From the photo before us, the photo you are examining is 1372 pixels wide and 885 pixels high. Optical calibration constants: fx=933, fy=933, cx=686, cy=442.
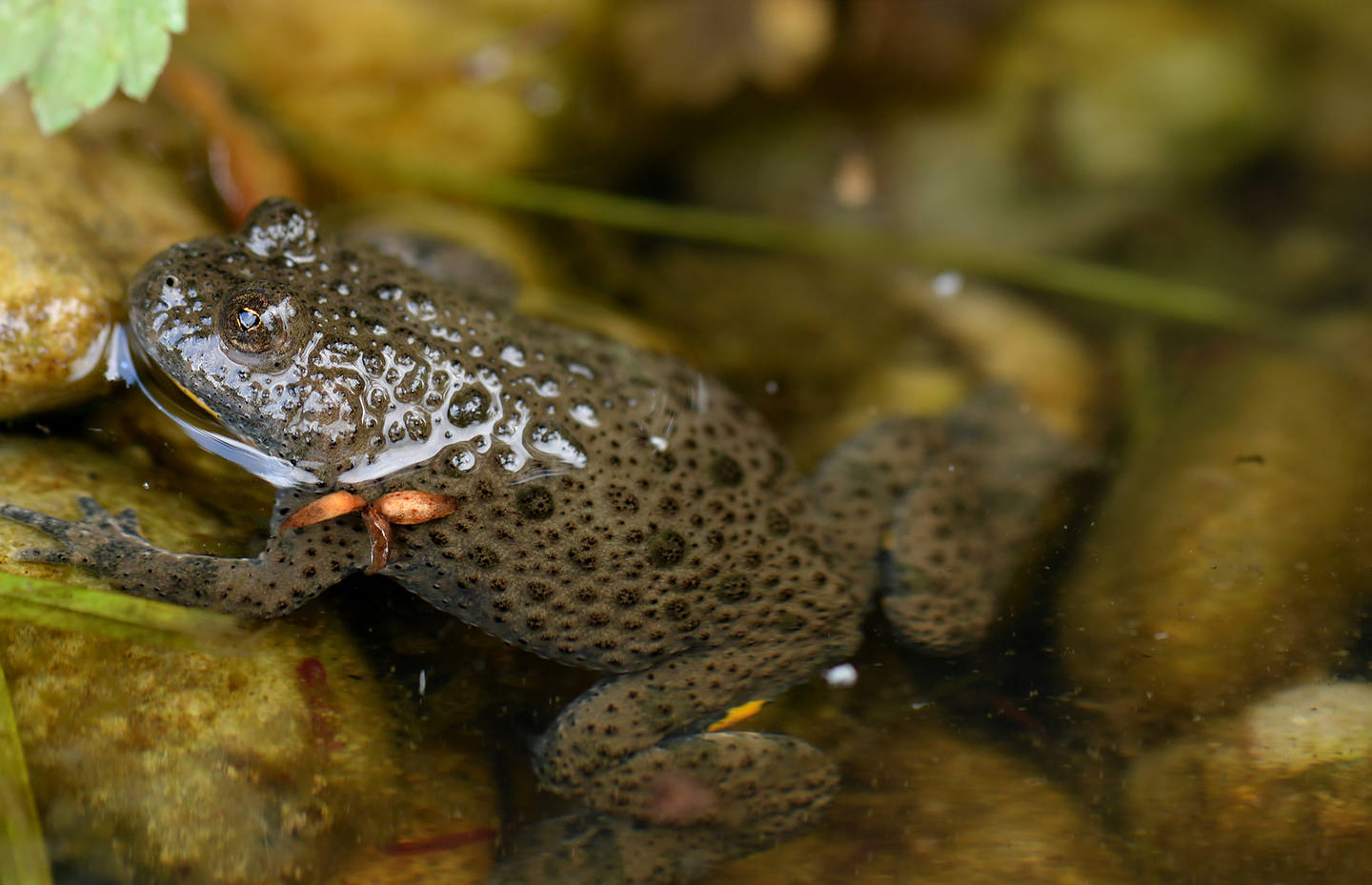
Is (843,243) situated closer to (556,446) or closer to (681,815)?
(556,446)

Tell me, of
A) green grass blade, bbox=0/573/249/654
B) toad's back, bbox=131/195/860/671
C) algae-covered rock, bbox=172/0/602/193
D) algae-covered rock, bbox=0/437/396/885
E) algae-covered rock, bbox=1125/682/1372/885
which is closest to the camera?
algae-covered rock, bbox=0/437/396/885

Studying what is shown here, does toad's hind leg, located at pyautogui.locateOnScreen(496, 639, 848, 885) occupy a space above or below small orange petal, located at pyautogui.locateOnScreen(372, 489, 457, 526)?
below

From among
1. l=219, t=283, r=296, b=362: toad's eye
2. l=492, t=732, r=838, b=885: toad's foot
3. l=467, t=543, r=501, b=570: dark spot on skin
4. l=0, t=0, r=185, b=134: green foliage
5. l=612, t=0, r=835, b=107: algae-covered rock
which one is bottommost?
l=492, t=732, r=838, b=885: toad's foot

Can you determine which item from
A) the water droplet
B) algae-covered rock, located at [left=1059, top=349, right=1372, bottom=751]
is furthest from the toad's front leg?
algae-covered rock, located at [left=1059, top=349, right=1372, bottom=751]

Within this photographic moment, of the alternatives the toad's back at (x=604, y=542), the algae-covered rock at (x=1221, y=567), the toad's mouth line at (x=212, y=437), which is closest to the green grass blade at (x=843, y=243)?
the algae-covered rock at (x=1221, y=567)

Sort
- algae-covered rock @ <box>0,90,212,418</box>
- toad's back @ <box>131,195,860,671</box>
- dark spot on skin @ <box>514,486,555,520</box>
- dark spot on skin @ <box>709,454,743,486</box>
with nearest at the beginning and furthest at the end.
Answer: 1. algae-covered rock @ <box>0,90,212,418</box>
2. toad's back @ <box>131,195,860,671</box>
3. dark spot on skin @ <box>514,486,555,520</box>
4. dark spot on skin @ <box>709,454,743,486</box>

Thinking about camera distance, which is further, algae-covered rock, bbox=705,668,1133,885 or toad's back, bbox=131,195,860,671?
toad's back, bbox=131,195,860,671

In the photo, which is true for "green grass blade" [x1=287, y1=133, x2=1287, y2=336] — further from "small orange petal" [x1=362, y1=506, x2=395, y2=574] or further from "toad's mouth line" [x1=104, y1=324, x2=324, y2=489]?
"small orange petal" [x1=362, y1=506, x2=395, y2=574]

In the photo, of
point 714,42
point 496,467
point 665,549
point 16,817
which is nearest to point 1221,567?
point 665,549
